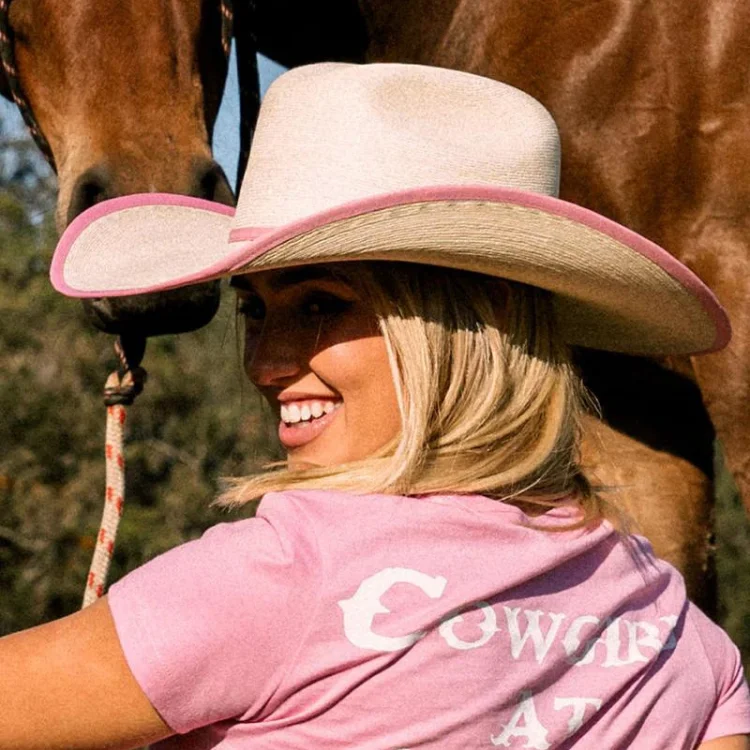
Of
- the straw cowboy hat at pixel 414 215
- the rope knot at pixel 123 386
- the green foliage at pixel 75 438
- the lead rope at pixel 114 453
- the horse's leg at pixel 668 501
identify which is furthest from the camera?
the green foliage at pixel 75 438

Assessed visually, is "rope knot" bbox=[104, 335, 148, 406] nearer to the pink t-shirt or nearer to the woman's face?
the woman's face

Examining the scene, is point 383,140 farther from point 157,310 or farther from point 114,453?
point 157,310

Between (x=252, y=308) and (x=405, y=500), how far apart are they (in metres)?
0.39

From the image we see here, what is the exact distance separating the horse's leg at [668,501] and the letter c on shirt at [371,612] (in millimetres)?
1252

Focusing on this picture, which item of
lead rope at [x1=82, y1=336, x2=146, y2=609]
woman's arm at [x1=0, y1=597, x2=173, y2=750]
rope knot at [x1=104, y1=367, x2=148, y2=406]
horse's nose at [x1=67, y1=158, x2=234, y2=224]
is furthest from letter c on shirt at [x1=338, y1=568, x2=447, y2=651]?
horse's nose at [x1=67, y1=158, x2=234, y2=224]

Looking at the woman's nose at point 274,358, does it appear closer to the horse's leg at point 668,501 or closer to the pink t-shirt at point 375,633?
the pink t-shirt at point 375,633

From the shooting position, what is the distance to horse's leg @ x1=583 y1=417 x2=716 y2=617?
251cm

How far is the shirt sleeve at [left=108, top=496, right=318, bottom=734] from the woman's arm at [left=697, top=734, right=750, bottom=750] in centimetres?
49

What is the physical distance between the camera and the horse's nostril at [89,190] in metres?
2.22

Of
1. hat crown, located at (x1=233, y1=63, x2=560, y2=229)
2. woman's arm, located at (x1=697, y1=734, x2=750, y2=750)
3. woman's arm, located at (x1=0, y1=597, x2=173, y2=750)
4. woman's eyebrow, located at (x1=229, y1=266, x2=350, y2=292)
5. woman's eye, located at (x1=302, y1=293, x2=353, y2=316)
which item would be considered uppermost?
hat crown, located at (x1=233, y1=63, x2=560, y2=229)

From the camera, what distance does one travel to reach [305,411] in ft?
4.79

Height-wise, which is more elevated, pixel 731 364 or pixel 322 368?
pixel 322 368

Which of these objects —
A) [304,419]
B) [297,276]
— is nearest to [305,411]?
[304,419]

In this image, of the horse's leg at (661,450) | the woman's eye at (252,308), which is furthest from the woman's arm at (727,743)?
the horse's leg at (661,450)
